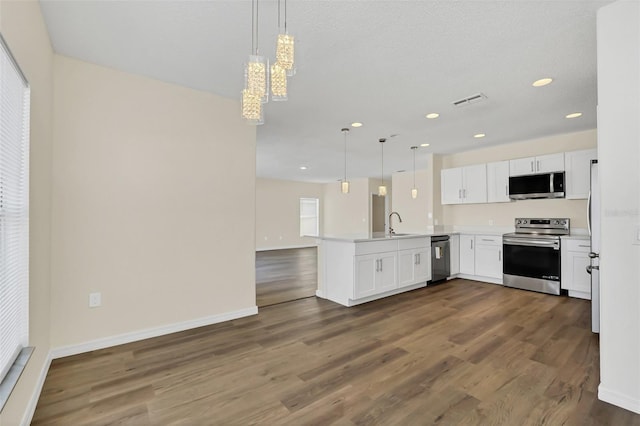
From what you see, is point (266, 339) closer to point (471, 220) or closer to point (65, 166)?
point (65, 166)

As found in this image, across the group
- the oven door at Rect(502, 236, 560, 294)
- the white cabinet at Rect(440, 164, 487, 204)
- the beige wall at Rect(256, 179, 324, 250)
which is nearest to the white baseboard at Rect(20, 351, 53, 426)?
the oven door at Rect(502, 236, 560, 294)

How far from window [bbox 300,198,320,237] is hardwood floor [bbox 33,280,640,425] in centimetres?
791

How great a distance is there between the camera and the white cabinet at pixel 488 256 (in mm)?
5039

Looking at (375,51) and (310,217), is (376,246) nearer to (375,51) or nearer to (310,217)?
(375,51)

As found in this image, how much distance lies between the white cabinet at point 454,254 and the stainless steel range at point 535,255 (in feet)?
2.70

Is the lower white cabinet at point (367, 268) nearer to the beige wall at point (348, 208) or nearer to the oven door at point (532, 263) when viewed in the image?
the oven door at point (532, 263)

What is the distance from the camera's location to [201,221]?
3.21 m

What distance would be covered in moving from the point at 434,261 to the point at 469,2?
4.04 m

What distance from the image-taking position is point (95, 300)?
2.64m

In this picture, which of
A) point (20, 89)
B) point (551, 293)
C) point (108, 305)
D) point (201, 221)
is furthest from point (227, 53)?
point (551, 293)

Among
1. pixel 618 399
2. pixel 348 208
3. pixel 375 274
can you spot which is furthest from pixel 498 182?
pixel 348 208

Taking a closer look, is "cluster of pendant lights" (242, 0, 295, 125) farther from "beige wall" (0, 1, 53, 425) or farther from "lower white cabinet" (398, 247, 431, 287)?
"lower white cabinet" (398, 247, 431, 287)

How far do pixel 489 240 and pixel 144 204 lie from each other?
5.32m

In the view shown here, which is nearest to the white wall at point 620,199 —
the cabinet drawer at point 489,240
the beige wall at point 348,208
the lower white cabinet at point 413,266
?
the lower white cabinet at point 413,266
